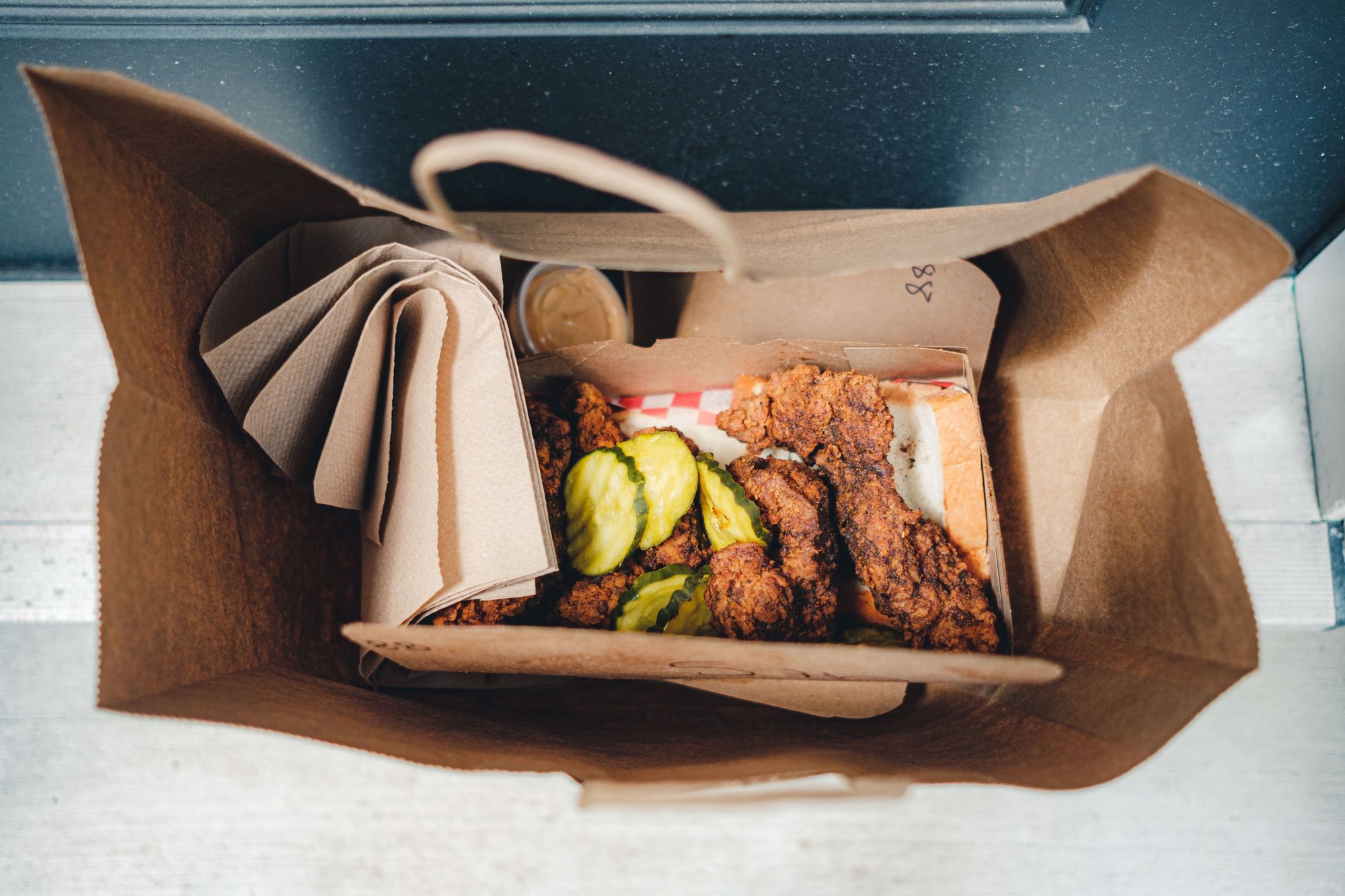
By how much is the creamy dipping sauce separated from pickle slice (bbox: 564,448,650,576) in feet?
1.21

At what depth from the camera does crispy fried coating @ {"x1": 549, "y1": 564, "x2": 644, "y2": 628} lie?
3.43 feet

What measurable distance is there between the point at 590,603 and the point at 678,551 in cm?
14

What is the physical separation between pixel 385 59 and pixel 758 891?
153 cm

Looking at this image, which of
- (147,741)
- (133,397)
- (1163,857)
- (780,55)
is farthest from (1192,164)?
(147,741)

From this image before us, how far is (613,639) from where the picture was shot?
716 millimetres

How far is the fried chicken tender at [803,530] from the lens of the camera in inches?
40.4

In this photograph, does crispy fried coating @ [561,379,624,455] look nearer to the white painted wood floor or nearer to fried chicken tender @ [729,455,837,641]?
fried chicken tender @ [729,455,837,641]

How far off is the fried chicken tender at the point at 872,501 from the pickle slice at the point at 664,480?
0.11 meters

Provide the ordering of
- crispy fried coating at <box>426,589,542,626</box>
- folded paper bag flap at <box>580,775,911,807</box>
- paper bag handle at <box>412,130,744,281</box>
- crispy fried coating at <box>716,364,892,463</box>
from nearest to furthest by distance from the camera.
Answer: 1. paper bag handle at <box>412,130,744,281</box>
2. folded paper bag flap at <box>580,775,911,807</box>
3. crispy fried coating at <box>426,589,542,626</box>
4. crispy fried coating at <box>716,364,892,463</box>

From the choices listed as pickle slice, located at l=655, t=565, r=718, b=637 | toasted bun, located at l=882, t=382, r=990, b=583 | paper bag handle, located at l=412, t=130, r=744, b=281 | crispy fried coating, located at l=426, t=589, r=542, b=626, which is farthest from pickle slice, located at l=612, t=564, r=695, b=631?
paper bag handle, located at l=412, t=130, r=744, b=281

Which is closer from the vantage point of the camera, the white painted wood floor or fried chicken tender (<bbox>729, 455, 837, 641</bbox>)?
fried chicken tender (<bbox>729, 455, 837, 641</bbox>)

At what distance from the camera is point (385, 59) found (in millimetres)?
1195

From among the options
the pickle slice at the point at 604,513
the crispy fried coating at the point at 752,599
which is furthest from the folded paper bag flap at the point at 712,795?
the pickle slice at the point at 604,513

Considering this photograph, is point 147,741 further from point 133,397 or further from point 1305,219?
point 1305,219
